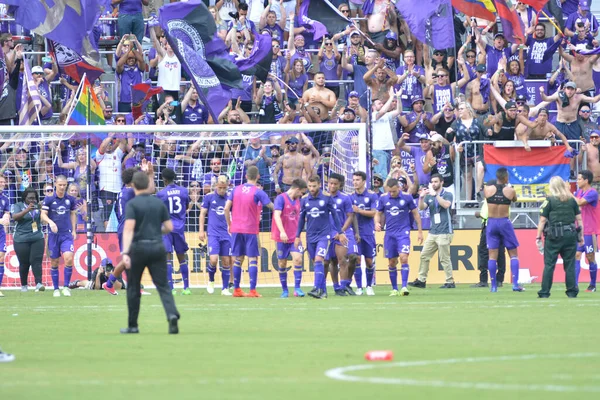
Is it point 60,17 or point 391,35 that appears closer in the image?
point 60,17

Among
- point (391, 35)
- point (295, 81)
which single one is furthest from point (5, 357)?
point (391, 35)

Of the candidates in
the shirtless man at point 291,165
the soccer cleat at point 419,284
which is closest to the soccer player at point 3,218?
the shirtless man at point 291,165

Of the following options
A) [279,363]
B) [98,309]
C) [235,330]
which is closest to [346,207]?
[98,309]

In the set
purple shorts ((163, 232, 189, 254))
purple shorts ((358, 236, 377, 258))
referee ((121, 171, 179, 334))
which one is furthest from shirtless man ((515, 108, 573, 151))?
referee ((121, 171, 179, 334))

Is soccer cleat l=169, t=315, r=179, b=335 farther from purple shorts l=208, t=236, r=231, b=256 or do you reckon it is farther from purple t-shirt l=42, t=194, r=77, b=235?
purple t-shirt l=42, t=194, r=77, b=235

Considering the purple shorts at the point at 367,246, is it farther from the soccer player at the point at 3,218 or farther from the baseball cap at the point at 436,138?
the soccer player at the point at 3,218

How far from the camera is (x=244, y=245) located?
22.6 meters

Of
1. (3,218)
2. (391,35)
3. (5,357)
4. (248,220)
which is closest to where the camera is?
(5,357)

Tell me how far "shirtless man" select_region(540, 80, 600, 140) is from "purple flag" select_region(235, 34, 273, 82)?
7.45 m

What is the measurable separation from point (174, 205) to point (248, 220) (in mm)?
1794

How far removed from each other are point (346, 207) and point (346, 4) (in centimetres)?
1117

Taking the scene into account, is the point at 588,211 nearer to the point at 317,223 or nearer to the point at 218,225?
the point at 317,223

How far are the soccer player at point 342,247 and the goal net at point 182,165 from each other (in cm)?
316

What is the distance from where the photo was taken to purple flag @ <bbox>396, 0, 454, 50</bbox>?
98.2ft
